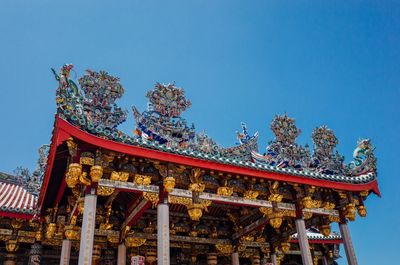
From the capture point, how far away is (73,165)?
8258 millimetres

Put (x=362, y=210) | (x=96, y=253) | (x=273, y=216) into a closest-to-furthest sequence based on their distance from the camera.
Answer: (x=273, y=216)
(x=96, y=253)
(x=362, y=210)

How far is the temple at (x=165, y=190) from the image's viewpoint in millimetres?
8617

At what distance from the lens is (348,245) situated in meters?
11.8

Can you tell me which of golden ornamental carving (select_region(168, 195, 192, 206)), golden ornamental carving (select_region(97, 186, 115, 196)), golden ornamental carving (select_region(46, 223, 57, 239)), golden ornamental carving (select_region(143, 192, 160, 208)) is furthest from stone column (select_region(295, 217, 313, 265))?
golden ornamental carving (select_region(46, 223, 57, 239))

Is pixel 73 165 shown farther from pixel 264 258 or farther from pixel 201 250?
pixel 264 258

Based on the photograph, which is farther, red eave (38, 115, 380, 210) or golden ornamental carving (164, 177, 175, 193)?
golden ornamental carving (164, 177, 175, 193)

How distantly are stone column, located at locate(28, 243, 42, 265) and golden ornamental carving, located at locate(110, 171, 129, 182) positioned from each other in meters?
5.43

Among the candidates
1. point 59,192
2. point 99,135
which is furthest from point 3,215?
point 99,135

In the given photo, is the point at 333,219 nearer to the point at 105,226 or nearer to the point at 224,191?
the point at 224,191

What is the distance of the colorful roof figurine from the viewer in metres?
8.55

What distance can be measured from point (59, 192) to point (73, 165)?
9.38ft

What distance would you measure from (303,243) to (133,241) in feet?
18.5

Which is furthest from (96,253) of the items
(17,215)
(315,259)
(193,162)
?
(315,259)

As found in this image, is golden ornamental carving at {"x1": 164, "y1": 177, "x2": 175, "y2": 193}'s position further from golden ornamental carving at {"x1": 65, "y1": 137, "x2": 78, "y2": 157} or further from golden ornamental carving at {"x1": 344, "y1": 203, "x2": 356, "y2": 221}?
golden ornamental carving at {"x1": 344, "y1": 203, "x2": 356, "y2": 221}
